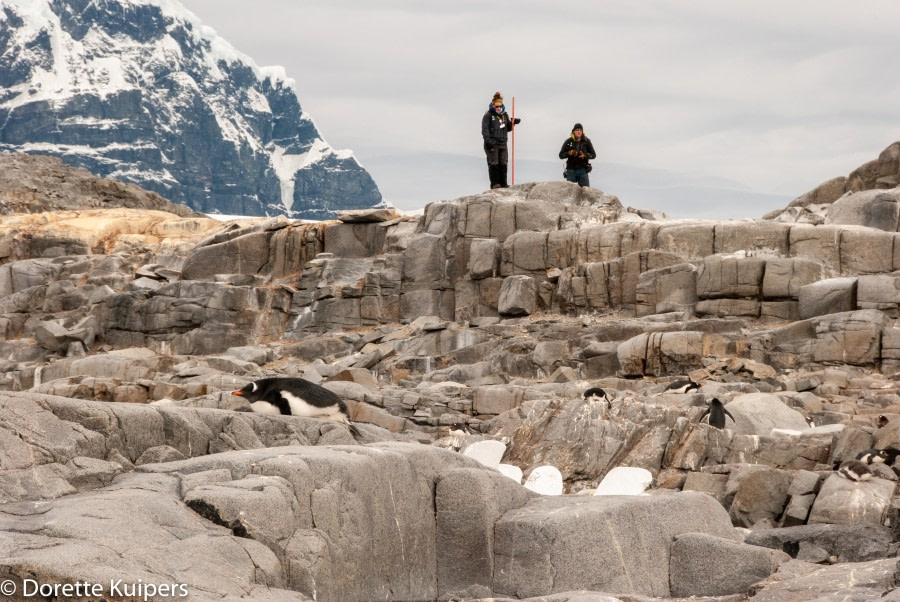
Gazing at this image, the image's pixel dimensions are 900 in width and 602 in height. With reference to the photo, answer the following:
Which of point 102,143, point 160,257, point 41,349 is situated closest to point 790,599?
point 41,349

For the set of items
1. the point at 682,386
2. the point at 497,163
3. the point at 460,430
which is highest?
the point at 497,163

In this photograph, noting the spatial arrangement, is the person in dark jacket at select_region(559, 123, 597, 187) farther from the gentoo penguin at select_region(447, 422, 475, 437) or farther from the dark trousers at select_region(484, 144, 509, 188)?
the gentoo penguin at select_region(447, 422, 475, 437)

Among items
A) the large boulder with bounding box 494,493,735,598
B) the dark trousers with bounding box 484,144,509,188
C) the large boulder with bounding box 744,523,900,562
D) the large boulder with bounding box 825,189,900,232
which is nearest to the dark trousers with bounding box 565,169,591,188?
the dark trousers with bounding box 484,144,509,188

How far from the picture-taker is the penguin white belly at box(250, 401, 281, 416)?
11055 mm

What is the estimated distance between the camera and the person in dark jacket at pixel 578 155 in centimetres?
3281

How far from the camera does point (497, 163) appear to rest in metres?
34.3

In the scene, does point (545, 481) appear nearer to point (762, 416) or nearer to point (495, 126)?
point (762, 416)

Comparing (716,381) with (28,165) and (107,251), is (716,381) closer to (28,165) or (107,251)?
(107,251)

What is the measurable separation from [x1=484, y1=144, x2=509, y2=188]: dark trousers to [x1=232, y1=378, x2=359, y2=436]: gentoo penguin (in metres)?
22.5

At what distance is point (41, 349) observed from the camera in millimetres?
33125

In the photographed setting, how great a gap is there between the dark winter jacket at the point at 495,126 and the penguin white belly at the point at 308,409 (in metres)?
21.3

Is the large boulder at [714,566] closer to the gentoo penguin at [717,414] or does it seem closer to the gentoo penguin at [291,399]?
the gentoo penguin at [291,399]

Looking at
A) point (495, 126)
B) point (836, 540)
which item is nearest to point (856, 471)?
point (836, 540)

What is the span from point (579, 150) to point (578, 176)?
4.47 ft
